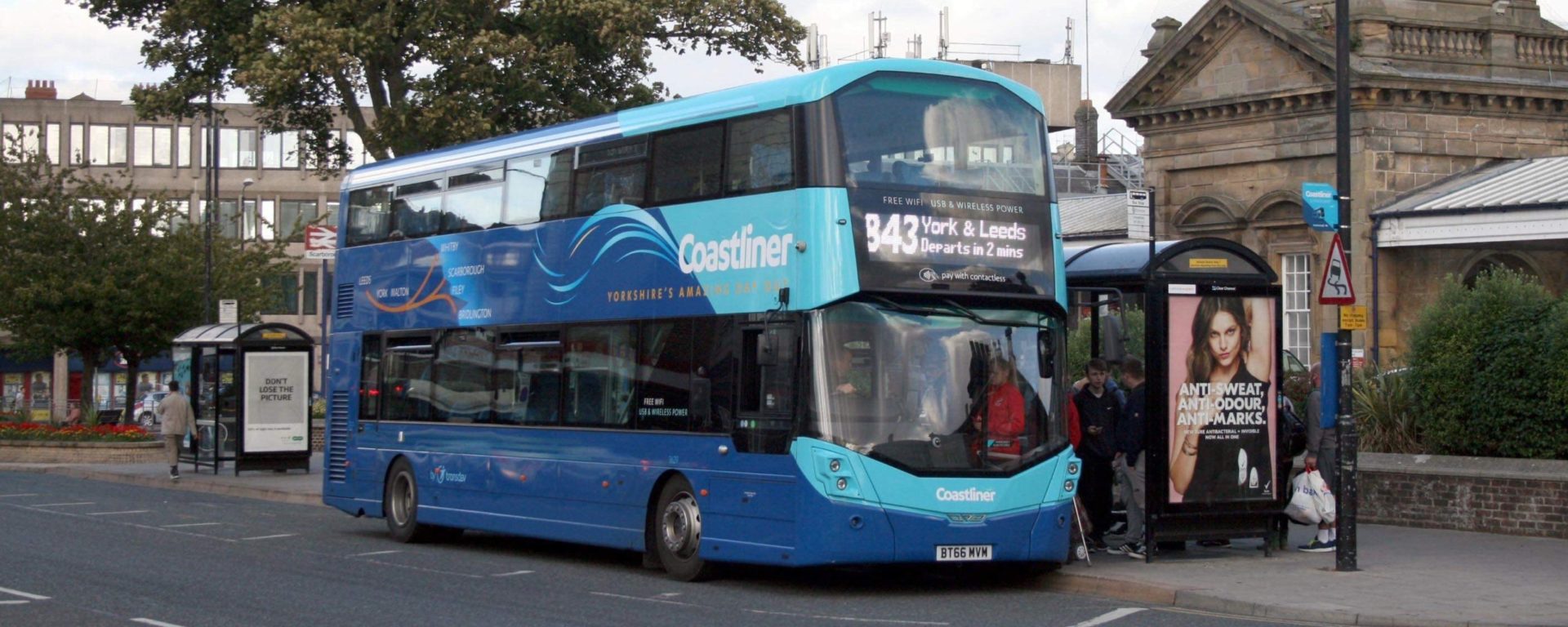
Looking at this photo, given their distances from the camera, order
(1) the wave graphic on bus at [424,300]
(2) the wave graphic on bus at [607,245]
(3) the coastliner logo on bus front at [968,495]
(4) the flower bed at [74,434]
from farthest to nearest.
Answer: (4) the flower bed at [74,434] → (1) the wave graphic on bus at [424,300] → (2) the wave graphic on bus at [607,245] → (3) the coastliner logo on bus front at [968,495]

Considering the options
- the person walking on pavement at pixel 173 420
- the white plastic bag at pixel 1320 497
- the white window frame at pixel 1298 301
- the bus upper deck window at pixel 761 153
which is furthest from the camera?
the white window frame at pixel 1298 301

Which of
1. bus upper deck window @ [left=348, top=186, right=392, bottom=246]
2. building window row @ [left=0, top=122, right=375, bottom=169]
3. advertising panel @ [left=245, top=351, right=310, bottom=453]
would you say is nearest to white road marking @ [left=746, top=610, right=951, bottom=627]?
bus upper deck window @ [left=348, top=186, right=392, bottom=246]

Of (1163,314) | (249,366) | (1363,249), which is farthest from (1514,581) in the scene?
(249,366)

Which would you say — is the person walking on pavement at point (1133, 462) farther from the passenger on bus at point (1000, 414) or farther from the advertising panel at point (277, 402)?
the advertising panel at point (277, 402)

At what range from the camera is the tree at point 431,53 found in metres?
25.4

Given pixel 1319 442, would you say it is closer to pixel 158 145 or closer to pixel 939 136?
pixel 939 136

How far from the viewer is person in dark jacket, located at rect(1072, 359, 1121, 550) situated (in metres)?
16.4

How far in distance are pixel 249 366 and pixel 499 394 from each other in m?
15.6

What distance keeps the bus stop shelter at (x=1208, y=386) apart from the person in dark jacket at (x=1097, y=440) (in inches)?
18.1

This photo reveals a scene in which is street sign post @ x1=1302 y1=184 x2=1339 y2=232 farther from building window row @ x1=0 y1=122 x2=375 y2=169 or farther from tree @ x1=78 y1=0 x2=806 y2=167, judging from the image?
building window row @ x1=0 y1=122 x2=375 y2=169

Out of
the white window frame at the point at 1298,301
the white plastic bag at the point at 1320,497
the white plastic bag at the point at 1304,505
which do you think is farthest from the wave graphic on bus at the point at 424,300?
the white window frame at the point at 1298,301

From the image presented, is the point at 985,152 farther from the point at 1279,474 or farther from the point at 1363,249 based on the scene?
the point at 1363,249

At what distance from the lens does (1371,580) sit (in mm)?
14477

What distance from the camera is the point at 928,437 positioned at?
14.1 meters
